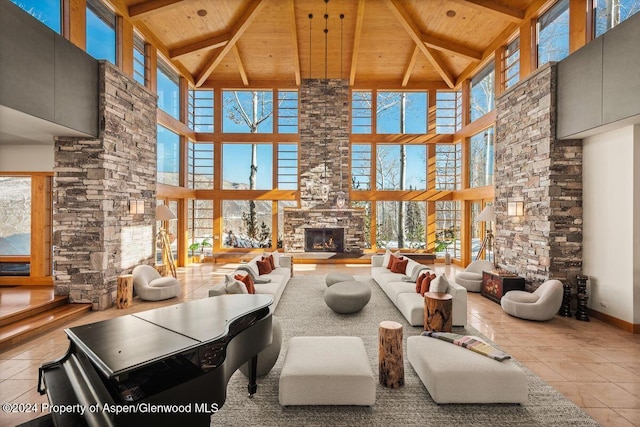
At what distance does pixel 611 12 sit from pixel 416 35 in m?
4.52

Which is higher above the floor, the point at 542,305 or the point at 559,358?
the point at 542,305

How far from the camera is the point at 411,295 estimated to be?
17.7 feet

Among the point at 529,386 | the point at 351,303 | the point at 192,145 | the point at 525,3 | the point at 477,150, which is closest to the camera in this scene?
the point at 529,386

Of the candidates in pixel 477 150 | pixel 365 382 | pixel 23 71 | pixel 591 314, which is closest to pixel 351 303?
pixel 365 382

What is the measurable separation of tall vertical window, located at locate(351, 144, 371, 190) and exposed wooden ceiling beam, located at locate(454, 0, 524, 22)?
515cm

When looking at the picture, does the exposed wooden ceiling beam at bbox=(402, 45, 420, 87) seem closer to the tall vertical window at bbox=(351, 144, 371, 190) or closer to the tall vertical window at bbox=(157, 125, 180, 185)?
the tall vertical window at bbox=(351, 144, 371, 190)

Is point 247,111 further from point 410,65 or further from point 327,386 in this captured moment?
point 327,386

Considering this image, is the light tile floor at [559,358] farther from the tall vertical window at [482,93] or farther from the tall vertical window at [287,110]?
the tall vertical window at [287,110]

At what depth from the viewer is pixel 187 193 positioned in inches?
422

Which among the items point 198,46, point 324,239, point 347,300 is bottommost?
point 347,300

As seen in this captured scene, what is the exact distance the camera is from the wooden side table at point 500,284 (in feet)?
20.7

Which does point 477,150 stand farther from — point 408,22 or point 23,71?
point 23,71

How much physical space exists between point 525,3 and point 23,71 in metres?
9.75

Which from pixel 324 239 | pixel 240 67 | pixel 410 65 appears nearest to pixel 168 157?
pixel 240 67
